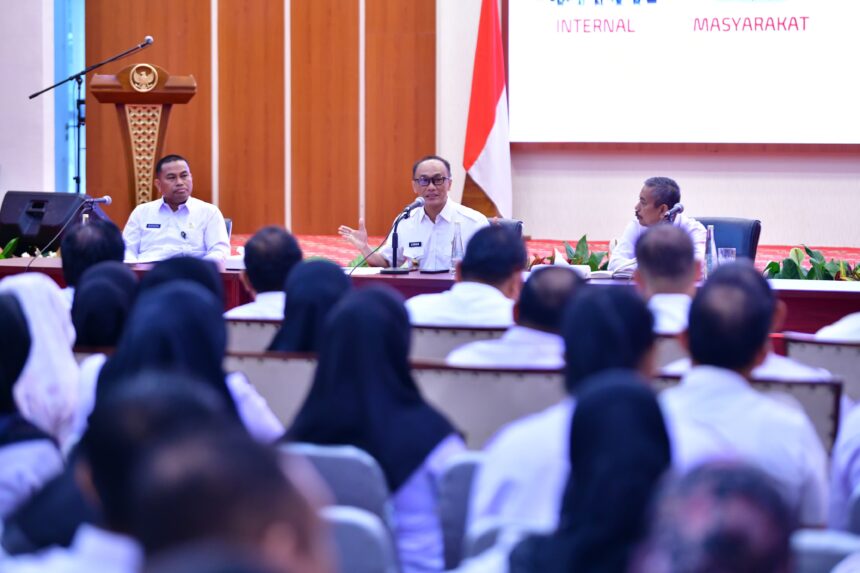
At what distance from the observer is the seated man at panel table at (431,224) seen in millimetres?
6016

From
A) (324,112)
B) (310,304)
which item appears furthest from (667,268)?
(324,112)

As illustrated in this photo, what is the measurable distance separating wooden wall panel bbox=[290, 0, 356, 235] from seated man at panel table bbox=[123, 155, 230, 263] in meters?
4.56

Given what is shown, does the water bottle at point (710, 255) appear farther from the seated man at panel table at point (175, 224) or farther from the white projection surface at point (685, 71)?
the white projection surface at point (685, 71)

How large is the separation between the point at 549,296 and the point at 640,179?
24.6 feet

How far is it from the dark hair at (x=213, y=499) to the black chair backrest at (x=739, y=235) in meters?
5.31

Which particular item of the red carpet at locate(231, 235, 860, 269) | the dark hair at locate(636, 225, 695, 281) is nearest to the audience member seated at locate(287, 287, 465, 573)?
the dark hair at locate(636, 225, 695, 281)

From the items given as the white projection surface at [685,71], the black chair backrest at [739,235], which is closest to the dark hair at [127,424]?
the black chair backrest at [739,235]

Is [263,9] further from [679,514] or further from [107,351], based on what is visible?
[679,514]

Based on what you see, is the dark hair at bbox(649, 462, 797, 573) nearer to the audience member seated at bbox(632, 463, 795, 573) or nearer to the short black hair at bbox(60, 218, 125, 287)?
the audience member seated at bbox(632, 463, 795, 573)

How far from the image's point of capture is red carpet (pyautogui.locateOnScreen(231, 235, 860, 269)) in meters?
9.39

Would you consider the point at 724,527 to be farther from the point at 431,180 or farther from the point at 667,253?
the point at 431,180

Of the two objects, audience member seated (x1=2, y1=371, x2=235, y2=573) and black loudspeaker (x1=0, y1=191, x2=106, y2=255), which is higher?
black loudspeaker (x1=0, y1=191, x2=106, y2=255)

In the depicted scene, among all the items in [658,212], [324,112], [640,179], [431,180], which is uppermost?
[324,112]

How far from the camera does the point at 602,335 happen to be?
2082 millimetres
